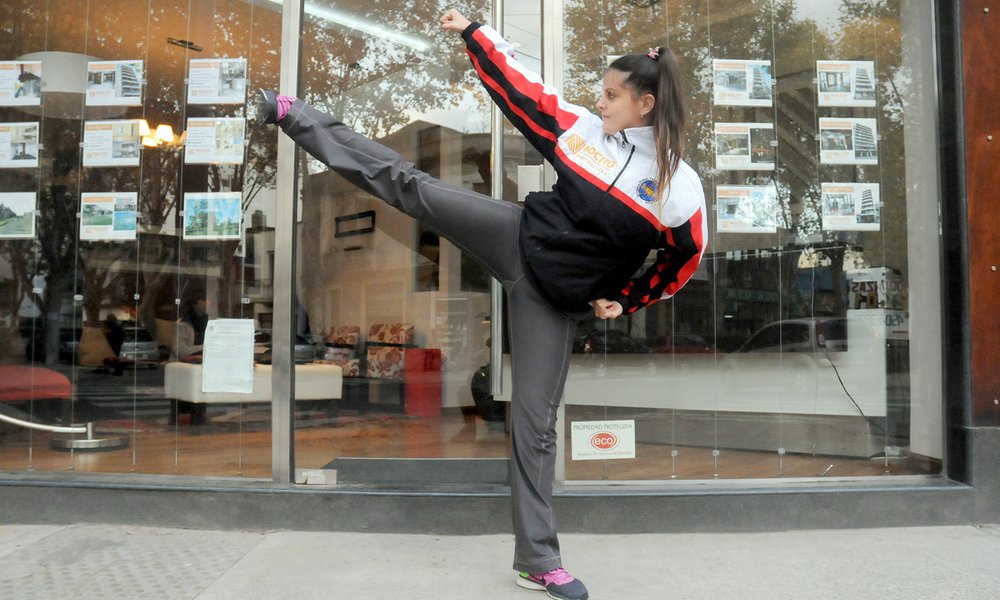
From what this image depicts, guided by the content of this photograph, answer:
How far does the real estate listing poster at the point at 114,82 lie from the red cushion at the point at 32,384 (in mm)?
1661

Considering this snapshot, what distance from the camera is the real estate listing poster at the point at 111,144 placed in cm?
429

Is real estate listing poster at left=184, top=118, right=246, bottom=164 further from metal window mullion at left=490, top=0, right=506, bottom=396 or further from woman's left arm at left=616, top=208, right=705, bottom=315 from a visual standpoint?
woman's left arm at left=616, top=208, right=705, bottom=315

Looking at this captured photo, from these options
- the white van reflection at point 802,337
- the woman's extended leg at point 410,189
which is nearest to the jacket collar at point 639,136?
the woman's extended leg at point 410,189

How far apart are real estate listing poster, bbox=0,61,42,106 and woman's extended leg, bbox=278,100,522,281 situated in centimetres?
262

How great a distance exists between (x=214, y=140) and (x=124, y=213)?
2.32 ft

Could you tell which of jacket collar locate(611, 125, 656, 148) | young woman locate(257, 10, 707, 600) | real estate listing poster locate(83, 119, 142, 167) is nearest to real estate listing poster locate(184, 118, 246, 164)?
real estate listing poster locate(83, 119, 142, 167)

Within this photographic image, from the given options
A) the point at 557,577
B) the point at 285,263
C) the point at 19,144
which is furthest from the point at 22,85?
the point at 557,577

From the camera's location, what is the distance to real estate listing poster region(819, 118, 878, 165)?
415 centimetres

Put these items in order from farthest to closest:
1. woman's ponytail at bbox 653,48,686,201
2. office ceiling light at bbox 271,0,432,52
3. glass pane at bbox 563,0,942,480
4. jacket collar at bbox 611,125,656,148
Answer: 1. office ceiling light at bbox 271,0,432,52
2. glass pane at bbox 563,0,942,480
3. jacket collar at bbox 611,125,656,148
4. woman's ponytail at bbox 653,48,686,201

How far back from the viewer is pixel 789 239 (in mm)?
4188

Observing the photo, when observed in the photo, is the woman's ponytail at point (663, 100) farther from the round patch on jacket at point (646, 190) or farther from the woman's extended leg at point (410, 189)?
the woman's extended leg at point (410, 189)

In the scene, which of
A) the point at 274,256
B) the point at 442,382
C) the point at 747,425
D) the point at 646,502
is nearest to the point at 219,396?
the point at 274,256

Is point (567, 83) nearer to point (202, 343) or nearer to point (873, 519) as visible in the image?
point (202, 343)

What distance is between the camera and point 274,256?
12.8 ft
